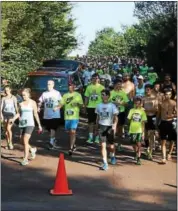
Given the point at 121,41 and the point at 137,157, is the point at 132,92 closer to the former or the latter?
the point at 137,157

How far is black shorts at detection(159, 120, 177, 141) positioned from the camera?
12039 mm

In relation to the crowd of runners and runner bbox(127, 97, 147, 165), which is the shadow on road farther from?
runner bbox(127, 97, 147, 165)

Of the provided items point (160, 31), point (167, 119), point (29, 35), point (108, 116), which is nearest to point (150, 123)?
point (167, 119)

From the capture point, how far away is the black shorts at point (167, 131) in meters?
12.0

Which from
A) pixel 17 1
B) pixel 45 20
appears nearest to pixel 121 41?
pixel 45 20

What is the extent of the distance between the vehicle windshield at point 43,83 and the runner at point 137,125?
5.53 m

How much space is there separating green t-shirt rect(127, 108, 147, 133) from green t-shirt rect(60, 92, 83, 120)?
1423 millimetres

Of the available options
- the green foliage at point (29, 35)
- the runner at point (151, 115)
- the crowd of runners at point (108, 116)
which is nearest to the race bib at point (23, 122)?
the crowd of runners at point (108, 116)

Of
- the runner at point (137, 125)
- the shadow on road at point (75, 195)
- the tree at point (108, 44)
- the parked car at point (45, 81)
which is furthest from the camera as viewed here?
the tree at point (108, 44)

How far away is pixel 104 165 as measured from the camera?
11148 millimetres

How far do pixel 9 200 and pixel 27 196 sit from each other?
38 centimetres

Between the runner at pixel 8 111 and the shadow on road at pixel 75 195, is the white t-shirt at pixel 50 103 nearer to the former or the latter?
the runner at pixel 8 111

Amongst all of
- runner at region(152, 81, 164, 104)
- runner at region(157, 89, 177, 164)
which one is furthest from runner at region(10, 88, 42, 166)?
runner at region(152, 81, 164, 104)

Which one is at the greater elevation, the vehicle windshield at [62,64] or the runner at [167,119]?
the vehicle windshield at [62,64]
